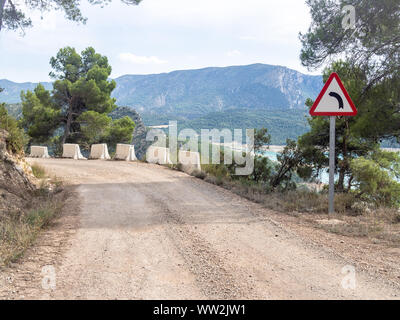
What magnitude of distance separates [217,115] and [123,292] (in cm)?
12681

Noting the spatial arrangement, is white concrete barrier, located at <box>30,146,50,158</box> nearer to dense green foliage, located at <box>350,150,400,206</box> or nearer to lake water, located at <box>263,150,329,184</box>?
lake water, located at <box>263,150,329,184</box>

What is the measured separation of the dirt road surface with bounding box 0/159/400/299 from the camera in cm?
316

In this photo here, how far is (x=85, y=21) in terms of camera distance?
13.3 m

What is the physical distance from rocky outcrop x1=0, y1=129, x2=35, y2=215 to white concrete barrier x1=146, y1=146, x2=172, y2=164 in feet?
24.7

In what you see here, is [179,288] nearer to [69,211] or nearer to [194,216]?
[194,216]

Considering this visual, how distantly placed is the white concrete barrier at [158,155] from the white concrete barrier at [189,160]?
1.69 meters

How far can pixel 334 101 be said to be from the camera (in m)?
6.70

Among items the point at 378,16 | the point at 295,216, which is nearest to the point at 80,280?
the point at 295,216

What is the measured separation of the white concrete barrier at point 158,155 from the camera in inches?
608

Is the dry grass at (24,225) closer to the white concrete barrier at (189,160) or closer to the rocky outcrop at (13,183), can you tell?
the rocky outcrop at (13,183)

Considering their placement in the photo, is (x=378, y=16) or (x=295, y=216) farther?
(x=378, y=16)

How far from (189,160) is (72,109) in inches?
843
